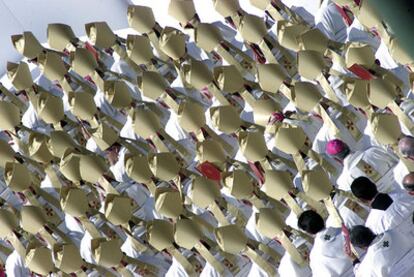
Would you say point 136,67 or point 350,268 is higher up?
point 136,67

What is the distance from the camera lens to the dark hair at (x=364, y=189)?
47.8 inches

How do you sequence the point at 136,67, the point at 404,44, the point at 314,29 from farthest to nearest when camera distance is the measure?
the point at 136,67, the point at 314,29, the point at 404,44

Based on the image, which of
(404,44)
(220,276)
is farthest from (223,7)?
(404,44)

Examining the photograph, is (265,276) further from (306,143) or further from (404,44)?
(404,44)

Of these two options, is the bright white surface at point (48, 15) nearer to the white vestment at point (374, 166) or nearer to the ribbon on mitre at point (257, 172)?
the ribbon on mitre at point (257, 172)

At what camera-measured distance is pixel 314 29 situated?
1.53m

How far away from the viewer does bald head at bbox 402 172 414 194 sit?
3.73 ft

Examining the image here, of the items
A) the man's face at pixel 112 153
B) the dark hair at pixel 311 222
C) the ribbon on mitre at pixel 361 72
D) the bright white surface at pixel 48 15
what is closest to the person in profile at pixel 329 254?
the dark hair at pixel 311 222

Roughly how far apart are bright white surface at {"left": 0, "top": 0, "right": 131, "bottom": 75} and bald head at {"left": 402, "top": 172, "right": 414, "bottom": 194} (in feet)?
4.37

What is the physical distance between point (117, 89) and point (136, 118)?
0.14 metres

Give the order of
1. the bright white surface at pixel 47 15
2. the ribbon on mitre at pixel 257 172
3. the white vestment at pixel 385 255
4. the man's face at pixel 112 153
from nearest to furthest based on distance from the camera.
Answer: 1. the white vestment at pixel 385 255
2. the ribbon on mitre at pixel 257 172
3. the man's face at pixel 112 153
4. the bright white surface at pixel 47 15

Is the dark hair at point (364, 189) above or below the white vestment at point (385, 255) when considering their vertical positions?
above

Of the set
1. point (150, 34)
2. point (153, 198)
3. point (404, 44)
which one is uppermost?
point (404, 44)

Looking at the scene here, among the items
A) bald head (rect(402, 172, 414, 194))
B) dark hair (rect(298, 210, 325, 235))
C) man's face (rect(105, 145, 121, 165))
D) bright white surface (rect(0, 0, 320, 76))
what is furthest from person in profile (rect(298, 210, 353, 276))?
bright white surface (rect(0, 0, 320, 76))
